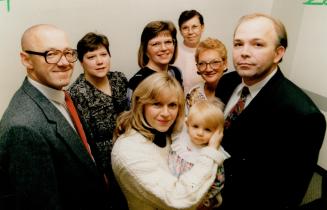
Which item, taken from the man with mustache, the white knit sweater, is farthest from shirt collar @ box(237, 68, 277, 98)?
the white knit sweater

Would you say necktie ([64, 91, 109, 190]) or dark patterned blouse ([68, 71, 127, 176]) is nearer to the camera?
necktie ([64, 91, 109, 190])

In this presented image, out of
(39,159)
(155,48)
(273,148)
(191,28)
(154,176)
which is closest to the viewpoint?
(39,159)

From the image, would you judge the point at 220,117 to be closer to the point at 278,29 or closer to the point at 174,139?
the point at 174,139

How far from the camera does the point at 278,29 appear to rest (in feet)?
5.71

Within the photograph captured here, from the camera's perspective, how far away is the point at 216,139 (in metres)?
1.81

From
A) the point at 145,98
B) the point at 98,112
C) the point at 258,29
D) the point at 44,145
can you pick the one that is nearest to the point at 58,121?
the point at 44,145

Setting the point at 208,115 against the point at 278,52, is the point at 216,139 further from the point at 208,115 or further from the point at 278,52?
the point at 278,52

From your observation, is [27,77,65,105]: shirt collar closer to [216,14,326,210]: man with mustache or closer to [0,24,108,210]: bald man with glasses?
[0,24,108,210]: bald man with glasses

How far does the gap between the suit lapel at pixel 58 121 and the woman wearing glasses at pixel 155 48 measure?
3.36 ft

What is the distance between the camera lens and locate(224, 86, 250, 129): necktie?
196 centimetres

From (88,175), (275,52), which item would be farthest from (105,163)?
(275,52)

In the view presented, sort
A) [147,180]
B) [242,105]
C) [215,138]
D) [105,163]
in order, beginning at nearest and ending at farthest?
[147,180] < [215,138] < [242,105] < [105,163]

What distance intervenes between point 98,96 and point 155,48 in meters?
0.69

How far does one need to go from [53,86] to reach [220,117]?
1034mm
